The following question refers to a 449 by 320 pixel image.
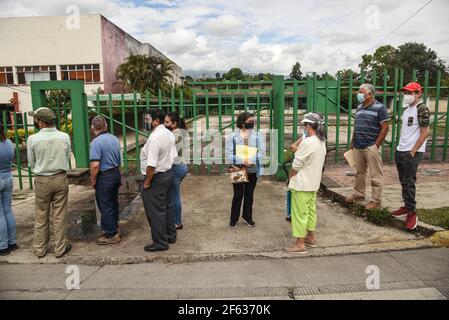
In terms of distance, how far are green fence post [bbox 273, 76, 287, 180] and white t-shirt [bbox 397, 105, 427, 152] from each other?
9.65ft

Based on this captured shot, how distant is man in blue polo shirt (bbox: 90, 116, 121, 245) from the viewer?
4.49 metres

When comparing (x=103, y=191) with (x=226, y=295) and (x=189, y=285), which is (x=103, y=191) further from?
(x=226, y=295)

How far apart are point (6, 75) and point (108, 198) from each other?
28.5 metres

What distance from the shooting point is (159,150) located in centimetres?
427

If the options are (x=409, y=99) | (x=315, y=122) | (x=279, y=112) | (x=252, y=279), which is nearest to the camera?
(x=252, y=279)

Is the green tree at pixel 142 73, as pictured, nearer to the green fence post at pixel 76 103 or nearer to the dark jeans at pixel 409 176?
the green fence post at pixel 76 103

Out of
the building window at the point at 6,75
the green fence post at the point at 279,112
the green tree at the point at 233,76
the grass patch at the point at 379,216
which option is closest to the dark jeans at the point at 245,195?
the grass patch at the point at 379,216

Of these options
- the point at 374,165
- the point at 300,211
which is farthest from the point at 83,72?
the point at 300,211

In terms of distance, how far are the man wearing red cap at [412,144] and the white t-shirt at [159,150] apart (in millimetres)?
2919

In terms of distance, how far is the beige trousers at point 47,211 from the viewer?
4340mm

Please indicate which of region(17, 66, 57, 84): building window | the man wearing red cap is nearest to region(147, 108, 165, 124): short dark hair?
the man wearing red cap

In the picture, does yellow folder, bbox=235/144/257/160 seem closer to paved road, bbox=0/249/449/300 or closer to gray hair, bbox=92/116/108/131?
paved road, bbox=0/249/449/300

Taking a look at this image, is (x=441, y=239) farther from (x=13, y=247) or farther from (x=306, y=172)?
(x=13, y=247)
